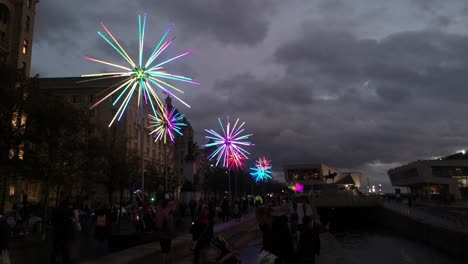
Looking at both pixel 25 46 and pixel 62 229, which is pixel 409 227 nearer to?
pixel 62 229

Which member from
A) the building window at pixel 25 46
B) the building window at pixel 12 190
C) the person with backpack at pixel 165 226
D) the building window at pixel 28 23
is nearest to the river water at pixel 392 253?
the person with backpack at pixel 165 226

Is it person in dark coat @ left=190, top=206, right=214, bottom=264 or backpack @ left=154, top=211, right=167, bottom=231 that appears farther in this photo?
backpack @ left=154, top=211, right=167, bottom=231

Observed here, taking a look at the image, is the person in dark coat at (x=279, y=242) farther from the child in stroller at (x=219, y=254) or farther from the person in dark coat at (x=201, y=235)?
the person in dark coat at (x=201, y=235)

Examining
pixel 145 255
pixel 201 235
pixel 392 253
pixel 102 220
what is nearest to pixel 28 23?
pixel 102 220

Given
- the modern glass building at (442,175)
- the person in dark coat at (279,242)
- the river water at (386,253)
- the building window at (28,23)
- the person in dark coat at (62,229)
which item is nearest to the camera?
the person in dark coat at (279,242)

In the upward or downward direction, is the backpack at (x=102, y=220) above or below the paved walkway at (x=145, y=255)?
above

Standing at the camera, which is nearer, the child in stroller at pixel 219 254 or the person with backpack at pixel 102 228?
the child in stroller at pixel 219 254

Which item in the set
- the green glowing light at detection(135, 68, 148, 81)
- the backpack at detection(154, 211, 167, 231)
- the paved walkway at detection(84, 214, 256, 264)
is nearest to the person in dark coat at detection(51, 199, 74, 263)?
the paved walkway at detection(84, 214, 256, 264)

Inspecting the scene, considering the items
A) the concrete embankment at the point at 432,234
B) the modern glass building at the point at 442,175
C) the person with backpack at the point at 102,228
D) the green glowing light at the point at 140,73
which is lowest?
the concrete embankment at the point at 432,234

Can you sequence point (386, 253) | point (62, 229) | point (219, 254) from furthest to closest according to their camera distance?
point (386, 253) < point (62, 229) < point (219, 254)

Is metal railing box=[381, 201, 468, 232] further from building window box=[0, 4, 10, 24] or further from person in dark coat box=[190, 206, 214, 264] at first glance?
building window box=[0, 4, 10, 24]

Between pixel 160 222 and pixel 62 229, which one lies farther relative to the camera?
pixel 160 222

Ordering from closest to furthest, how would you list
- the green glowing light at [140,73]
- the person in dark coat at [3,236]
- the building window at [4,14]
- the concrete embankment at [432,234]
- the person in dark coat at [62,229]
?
the person in dark coat at [3,236]
the person in dark coat at [62,229]
the concrete embankment at [432,234]
the green glowing light at [140,73]
the building window at [4,14]

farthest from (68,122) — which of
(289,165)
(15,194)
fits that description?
(289,165)
